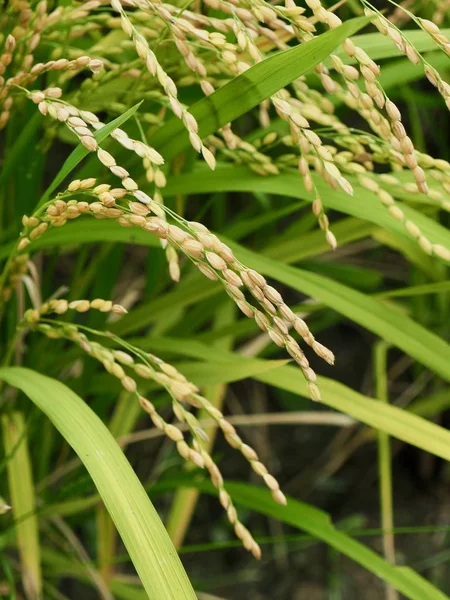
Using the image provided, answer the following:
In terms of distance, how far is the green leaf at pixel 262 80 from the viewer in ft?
1.98

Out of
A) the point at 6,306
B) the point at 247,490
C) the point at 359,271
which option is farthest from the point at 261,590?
the point at 6,306

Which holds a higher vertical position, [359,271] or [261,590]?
[359,271]

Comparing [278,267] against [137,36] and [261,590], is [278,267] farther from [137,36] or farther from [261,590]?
[261,590]

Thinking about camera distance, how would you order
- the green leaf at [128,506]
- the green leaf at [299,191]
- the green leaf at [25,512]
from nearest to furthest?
1. the green leaf at [128,506]
2. the green leaf at [299,191]
3. the green leaf at [25,512]

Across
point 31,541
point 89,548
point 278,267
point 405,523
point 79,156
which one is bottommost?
point 89,548

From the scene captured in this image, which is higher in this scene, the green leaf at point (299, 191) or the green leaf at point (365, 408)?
the green leaf at point (299, 191)

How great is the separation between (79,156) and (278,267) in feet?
0.99

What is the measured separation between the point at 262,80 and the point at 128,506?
1.22 feet

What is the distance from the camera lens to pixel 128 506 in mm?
588

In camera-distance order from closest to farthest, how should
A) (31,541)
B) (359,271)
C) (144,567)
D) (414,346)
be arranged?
(144,567), (414,346), (31,541), (359,271)

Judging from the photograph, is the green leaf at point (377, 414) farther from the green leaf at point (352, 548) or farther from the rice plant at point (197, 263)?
the green leaf at point (352, 548)

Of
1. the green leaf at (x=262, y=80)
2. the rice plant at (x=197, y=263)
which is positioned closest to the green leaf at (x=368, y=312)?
the rice plant at (x=197, y=263)

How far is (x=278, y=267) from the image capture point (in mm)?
848

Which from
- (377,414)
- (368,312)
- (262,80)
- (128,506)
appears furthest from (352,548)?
(262,80)
